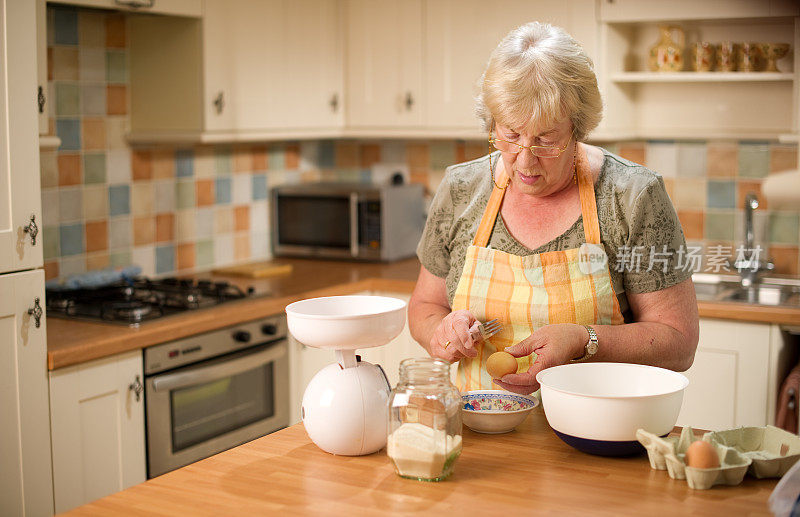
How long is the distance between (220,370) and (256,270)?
2.55 feet

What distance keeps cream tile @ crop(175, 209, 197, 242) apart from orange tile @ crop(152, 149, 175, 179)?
0.16m

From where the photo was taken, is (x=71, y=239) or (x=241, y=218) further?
(x=241, y=218)

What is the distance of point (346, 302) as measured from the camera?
1.66 meters

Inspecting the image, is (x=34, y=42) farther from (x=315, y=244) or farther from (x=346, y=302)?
(x=315, y=244)

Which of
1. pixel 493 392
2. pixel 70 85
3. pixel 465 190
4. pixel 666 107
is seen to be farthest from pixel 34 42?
pixel 666 107

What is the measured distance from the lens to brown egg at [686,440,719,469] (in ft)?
4.47

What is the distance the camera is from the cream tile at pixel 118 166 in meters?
3.35

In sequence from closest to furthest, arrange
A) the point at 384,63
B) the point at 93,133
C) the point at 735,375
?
the point at 735,375 → the point at 93,133 → the point at 384,63

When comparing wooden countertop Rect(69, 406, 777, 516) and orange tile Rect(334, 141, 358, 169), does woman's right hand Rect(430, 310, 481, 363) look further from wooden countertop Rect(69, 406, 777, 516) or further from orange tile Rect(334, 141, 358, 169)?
orange tile Rect(334, 141, 358, 169)

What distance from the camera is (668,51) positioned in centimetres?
340

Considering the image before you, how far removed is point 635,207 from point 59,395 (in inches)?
63.1

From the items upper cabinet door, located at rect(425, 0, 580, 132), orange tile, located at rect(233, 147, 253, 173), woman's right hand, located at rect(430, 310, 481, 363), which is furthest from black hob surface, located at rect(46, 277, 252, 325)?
woman's right hand, located at rect(430, 310, 481, 363)

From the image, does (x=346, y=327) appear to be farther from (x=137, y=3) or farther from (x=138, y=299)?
(x=137, y=3)

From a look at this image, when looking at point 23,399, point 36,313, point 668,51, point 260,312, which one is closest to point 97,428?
point 23,399
